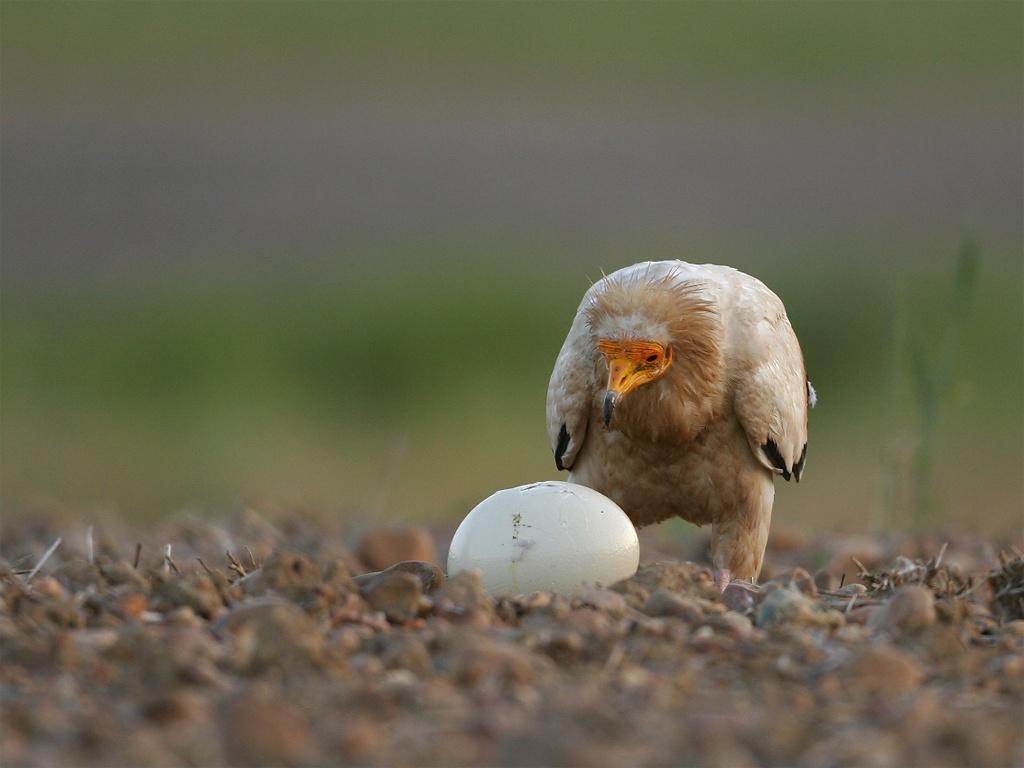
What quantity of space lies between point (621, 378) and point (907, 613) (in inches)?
73.2

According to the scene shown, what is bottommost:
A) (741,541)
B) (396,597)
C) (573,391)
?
(741,541)

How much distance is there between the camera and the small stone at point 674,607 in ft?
15.9

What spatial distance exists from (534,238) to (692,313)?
13.8 metres

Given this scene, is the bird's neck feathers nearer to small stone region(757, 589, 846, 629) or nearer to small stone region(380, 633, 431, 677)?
small stone region(757, 589, 846, 629)

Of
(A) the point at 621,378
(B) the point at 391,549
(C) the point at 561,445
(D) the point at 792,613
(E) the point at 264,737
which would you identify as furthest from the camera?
(B) the point at 391,549

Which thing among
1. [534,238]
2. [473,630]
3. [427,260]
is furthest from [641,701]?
[534,238]

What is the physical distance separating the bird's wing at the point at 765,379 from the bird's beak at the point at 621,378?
571 mm

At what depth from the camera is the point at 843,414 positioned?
45.7 ft

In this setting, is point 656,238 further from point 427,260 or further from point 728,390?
point 728,390

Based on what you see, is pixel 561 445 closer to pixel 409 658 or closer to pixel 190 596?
pixel 190 596

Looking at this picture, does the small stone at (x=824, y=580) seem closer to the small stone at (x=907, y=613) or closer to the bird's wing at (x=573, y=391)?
the bird's wing at (x=573, y=391)

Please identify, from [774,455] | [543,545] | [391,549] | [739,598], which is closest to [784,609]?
[739,598]

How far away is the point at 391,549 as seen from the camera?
759cm

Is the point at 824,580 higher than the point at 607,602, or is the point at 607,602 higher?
the point at 607,602
